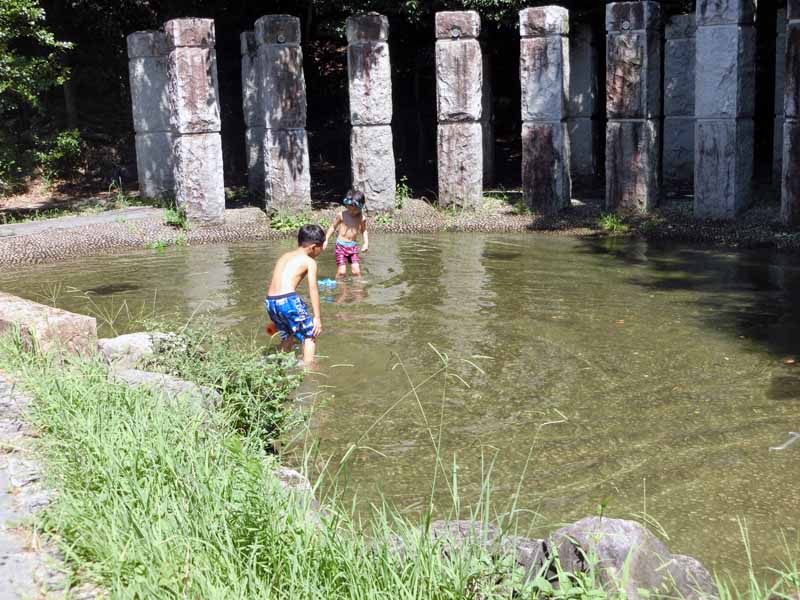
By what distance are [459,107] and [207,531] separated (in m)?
12.5

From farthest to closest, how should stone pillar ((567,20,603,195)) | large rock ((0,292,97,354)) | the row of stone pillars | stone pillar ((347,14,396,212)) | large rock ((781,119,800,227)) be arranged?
stone pillar ((567,20,603,195)) < stone pillar ((347,14,396,212)) < the row of stone pillars < large rock ((781,119,800,227)) < large rock ((0,292,97,354))

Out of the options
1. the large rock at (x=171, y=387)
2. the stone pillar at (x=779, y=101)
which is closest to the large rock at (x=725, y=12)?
the stone pillar at (x=779, y=101)

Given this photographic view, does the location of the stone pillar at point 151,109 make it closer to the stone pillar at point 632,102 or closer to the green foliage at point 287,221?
the green foliage at point 287,221

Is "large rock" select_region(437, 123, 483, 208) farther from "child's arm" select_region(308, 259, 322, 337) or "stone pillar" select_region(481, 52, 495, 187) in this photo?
"child's arm" select_region(308, 259, 322, 337)

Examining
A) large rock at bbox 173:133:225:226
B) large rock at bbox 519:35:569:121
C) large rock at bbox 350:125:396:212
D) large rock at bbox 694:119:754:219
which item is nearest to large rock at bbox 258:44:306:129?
large rock at bbox 350:125:396:212

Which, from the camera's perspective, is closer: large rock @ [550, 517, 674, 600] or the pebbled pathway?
the pebbled pathway

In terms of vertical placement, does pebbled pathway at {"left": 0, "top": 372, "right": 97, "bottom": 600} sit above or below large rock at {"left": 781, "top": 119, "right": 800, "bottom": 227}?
below

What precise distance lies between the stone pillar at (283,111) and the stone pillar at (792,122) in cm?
707

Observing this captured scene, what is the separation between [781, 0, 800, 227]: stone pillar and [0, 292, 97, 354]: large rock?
955 cm

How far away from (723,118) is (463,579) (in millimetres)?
11668

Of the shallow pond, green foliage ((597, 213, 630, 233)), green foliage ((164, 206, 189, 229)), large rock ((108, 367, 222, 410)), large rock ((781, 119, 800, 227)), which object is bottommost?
the shallow pond

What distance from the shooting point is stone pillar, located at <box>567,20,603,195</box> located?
62.7 ft

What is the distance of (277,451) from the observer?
19.9ft

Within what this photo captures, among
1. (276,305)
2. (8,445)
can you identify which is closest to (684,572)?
(8,445)
